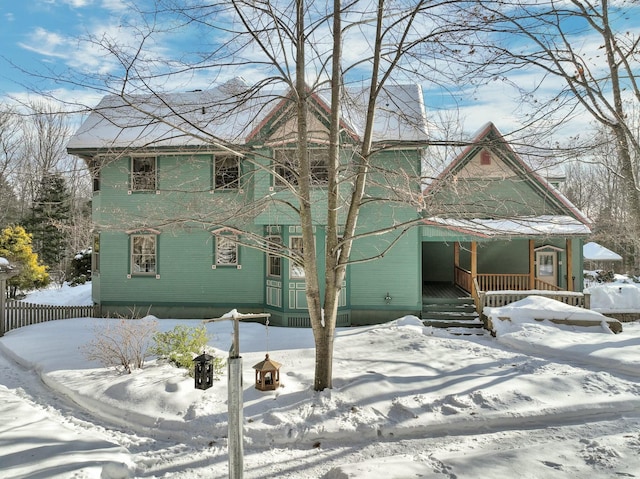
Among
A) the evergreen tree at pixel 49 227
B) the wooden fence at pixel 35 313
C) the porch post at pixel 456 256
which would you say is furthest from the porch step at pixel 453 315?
the evergreen tree at pixel 49 227

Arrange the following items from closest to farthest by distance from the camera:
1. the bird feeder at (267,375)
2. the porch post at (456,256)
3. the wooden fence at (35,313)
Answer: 1. the bird feeder at (267,375)
2. the wooden fence at (35,313)
3. the porch post at (456,256)

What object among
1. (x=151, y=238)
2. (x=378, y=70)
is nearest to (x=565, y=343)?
(x=378, y=70)

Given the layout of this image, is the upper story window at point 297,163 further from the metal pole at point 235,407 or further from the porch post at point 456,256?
the porch post at point 456,256

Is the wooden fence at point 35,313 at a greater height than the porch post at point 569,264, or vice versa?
the porch post at point 569,264

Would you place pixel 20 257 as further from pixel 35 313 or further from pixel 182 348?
pixel 182 348

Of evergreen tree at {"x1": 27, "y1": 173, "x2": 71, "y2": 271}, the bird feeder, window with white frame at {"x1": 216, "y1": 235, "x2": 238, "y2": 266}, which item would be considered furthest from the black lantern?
evergreen tree at {"x1": 27, "y1": 173, "x2": 71, "y2": 271}

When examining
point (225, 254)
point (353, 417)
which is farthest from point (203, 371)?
point (225, 254)

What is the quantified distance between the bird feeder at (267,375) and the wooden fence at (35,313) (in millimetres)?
10834

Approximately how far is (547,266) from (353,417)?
14.6 m

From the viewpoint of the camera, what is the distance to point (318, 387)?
7.75m

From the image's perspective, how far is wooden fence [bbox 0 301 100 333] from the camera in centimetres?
1426

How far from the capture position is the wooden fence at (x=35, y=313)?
14258 millimetres

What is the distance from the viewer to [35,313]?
1495 cm

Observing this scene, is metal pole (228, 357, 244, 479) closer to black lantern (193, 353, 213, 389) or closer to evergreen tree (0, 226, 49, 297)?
black lantern (193, 353, 213, 389)
